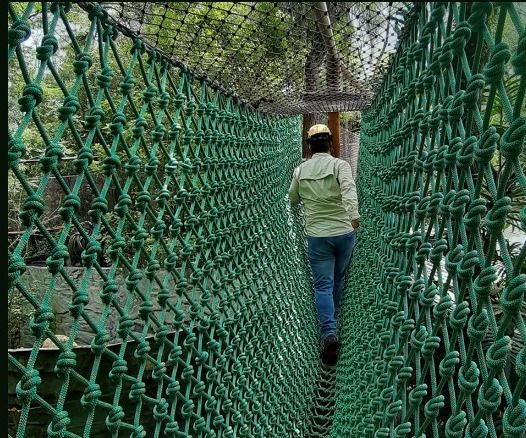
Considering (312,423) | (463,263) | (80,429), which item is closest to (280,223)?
(312,423)

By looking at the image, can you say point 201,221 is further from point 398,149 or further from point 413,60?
point 413,60

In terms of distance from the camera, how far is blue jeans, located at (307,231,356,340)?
210 centimetres

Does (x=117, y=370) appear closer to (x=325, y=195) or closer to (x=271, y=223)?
(x=271, y=223)

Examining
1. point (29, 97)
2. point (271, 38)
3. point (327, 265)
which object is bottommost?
point (327, 265)

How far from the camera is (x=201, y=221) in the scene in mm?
1136

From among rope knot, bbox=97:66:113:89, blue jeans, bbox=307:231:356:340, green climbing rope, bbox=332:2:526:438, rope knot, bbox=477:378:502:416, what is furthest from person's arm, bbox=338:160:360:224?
rope knot, bbox=477:378:502:416

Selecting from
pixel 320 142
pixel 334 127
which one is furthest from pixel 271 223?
pixel 334 127

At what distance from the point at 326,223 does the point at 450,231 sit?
1567 mm

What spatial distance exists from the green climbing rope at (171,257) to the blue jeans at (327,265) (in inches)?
3.0

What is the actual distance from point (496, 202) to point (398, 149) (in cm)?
62

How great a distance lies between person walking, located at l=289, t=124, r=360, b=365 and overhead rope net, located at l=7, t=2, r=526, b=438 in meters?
0.09

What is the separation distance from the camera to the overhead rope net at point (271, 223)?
503 millimetres

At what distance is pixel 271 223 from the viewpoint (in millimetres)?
1854

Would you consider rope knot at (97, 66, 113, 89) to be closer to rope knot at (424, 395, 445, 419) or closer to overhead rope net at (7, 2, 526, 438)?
overhead rope net at (7, 2, 526, 438)
